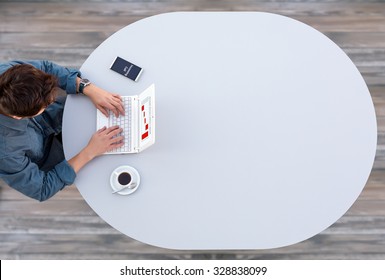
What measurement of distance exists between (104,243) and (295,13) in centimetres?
161

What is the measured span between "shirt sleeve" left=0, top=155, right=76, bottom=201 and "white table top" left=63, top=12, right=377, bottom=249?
0.06 meters

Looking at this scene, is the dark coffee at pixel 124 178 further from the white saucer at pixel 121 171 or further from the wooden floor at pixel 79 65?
the wooden floor at pixel 79 65

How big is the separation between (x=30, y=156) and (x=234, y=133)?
0.74 m

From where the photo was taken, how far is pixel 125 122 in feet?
4.56

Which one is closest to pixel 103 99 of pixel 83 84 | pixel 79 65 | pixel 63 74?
pixel 83 84

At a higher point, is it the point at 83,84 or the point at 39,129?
the point at 83,84

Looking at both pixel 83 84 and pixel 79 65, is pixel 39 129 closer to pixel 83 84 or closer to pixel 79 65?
pixel 83 84

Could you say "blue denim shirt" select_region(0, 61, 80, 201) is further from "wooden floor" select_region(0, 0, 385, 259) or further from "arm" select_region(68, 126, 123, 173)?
"wooden floor" select_region(0, 0, 385, 259)

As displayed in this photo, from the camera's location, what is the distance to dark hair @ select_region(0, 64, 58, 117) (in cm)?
110

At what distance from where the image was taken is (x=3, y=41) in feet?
6.95

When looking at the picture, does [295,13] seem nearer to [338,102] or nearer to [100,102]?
[338,102]

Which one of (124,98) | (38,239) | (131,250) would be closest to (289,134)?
(124,98)

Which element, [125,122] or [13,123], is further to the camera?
[125,122]

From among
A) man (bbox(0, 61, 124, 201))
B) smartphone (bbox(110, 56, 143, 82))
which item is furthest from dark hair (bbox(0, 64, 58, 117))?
smartphone (bbox(110, 56, 143, 82))
